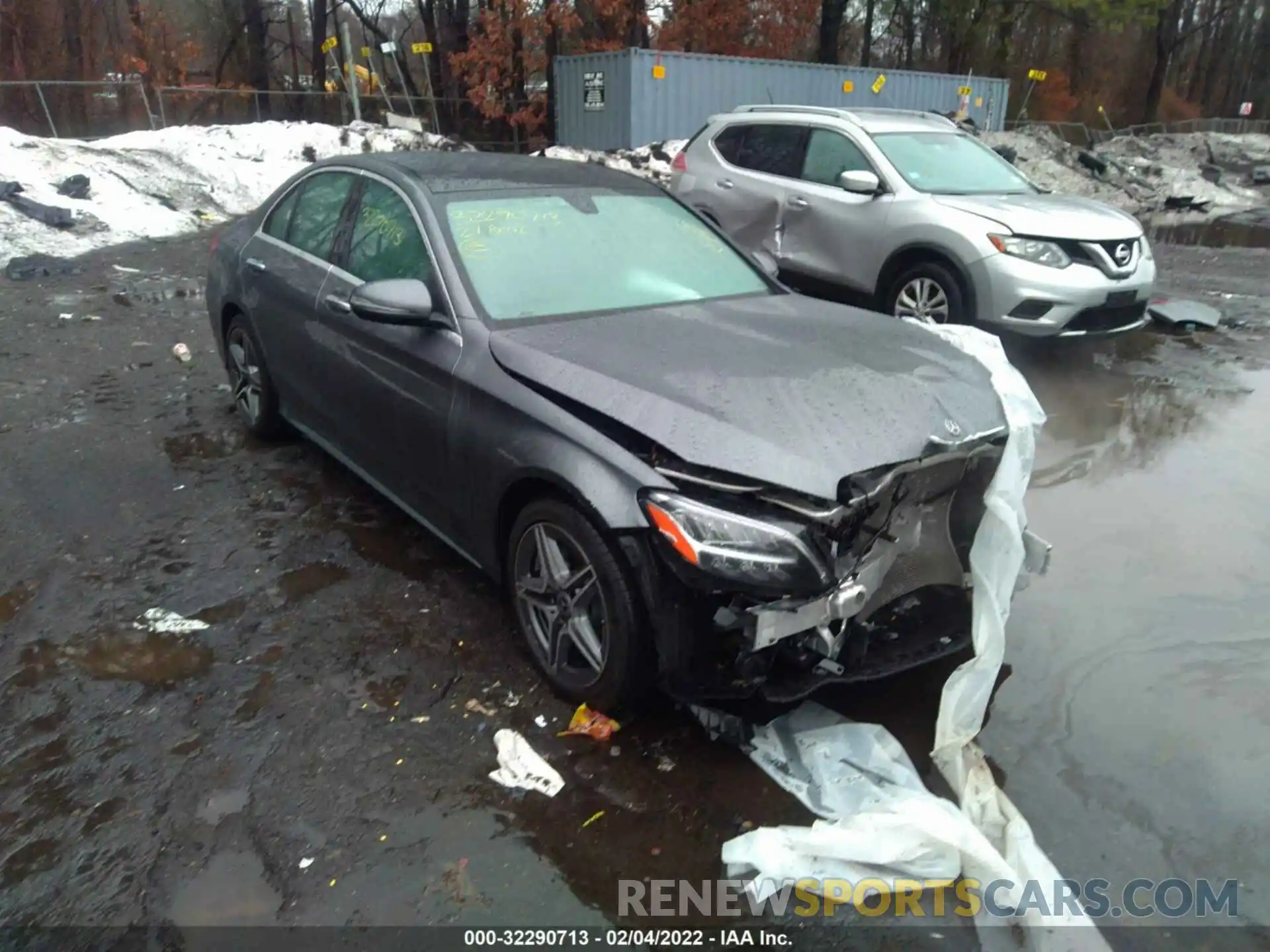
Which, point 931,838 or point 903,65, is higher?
point 903,65

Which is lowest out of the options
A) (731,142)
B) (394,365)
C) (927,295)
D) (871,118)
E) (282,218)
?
(927,295)

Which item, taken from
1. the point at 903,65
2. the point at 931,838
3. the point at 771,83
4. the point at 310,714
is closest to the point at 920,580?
the point at 931,838

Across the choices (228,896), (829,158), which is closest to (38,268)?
(829,158)

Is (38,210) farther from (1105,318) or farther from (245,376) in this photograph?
(1105,318)

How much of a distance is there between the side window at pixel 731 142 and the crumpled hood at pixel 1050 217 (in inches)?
92.7

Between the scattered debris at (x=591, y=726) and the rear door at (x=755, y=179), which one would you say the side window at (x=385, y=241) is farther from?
the rear door at (x=755, y=179)

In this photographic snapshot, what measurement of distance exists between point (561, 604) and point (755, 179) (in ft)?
20.9

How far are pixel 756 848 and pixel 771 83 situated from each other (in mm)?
21566

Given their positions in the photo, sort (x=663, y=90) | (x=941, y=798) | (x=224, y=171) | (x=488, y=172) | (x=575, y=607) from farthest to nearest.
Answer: (x=663, y=90), (x=224, y=171), (x=488, y=172), (x=575, y=607), (x=941, y=798)

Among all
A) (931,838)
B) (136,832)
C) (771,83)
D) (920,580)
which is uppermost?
(771,83)

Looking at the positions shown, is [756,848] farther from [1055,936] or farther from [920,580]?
[920,580]

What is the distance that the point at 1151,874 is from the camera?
2.66m

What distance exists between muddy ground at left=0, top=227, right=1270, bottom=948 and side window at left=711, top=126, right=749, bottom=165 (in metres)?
4.69

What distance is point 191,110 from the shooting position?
2236cm
